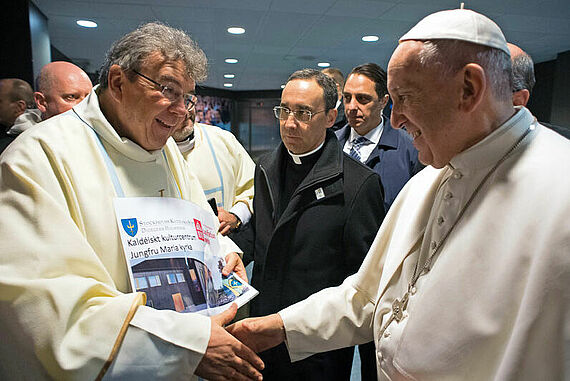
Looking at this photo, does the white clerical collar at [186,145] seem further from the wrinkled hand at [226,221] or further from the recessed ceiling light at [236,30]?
the recessed ceiling light at [236,30]

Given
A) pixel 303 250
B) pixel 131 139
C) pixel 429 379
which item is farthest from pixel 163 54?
pixel 429 379

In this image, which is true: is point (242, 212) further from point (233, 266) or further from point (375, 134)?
point (375, 134)

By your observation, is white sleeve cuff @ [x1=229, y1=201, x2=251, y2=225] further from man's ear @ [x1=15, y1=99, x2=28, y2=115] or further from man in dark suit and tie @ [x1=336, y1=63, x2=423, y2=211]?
man's ear @ [x1=15, y1=99, x2=28, y2=115]

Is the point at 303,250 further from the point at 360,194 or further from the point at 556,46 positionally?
the point at 556,46

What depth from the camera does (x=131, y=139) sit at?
5.04ft

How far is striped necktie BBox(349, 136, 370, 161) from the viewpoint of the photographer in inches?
122

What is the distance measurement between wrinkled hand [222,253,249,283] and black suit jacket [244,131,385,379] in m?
0.19

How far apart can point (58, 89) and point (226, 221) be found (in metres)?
1.76

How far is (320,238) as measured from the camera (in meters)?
1.99

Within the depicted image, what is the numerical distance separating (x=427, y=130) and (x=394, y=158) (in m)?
1.76

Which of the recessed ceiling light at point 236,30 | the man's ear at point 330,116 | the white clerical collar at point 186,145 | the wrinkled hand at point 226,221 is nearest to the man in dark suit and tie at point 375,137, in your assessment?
→ the man's ear at point 330,116

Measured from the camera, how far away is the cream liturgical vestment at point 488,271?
0.95 meters

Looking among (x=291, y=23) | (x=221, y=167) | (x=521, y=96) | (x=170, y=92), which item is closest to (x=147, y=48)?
(x=170, y=92)

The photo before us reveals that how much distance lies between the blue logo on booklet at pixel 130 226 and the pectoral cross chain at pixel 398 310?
0.86 m
